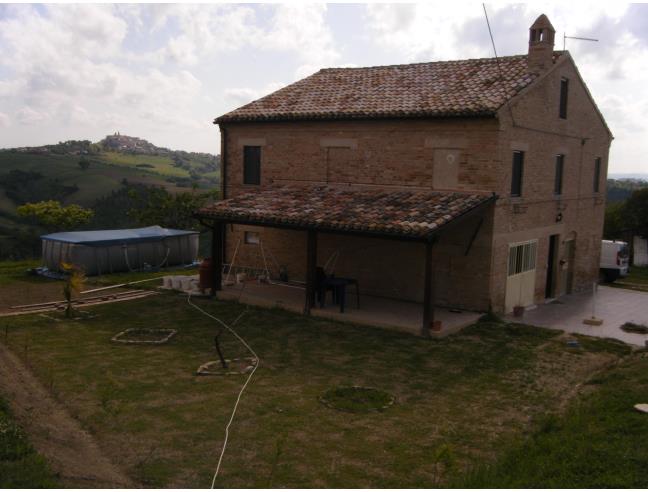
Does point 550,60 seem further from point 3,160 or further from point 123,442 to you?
point 3,160

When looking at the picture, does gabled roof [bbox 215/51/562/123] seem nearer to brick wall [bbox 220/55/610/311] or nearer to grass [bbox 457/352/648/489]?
brick wall [bbox 220/55/610/311]

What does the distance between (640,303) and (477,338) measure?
8.50 metres

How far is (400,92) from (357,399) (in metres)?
11.5

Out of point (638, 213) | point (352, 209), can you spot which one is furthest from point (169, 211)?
point (638, 213)

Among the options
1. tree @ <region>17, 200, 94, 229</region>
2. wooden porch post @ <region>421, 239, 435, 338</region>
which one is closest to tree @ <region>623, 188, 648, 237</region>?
wooden porch post @ <region>421, 239, 435, 338</region>

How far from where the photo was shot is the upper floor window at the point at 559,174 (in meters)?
19.6

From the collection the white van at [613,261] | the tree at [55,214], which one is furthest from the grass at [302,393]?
the tree at [55,214]

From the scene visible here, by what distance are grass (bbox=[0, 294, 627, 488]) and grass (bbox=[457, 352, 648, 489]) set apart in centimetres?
45

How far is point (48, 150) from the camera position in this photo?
96062mm

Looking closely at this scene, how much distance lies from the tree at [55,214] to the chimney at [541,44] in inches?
A: 933

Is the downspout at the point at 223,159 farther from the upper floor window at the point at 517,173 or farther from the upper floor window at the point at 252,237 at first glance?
the upper floor window at the point at 517,173

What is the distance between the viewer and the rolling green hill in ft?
182

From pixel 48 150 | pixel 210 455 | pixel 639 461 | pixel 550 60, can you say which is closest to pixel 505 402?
pixel 639 461

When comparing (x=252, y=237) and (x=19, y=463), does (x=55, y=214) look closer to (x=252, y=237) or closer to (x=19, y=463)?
(x=252, y=237)
